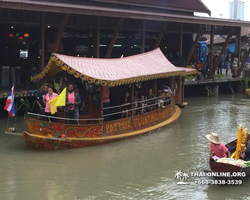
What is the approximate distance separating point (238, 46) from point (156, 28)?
6.89 m

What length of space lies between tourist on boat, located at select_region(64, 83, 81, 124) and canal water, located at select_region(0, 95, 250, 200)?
3.01ft

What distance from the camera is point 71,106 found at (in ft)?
39.7

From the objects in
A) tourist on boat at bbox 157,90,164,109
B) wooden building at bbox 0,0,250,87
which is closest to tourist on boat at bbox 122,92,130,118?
tourist on boat at bbox 157,90,164,109

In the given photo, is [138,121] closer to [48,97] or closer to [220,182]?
[48,97]

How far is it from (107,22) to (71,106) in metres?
8.37

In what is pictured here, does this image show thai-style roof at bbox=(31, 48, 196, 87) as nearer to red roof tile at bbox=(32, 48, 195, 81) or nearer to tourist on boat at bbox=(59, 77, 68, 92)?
red roof tile at bbox=(32, 48, 195, 81)

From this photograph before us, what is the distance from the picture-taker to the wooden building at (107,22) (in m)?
16.0

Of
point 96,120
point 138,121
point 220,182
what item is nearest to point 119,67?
point 138,121

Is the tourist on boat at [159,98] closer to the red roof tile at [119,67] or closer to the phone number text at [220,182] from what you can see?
the red roof tile at [119,67]

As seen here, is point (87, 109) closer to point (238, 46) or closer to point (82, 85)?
point (82, 85)

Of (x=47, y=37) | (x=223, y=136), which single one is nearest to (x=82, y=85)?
(x=223, y=136)

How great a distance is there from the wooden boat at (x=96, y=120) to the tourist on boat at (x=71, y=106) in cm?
28

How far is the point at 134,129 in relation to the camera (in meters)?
13.9

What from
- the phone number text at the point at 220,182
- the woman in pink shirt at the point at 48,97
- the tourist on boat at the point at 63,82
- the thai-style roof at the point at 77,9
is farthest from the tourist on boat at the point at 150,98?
the phone number text at the point at 220,182
